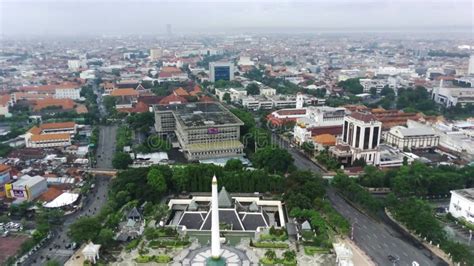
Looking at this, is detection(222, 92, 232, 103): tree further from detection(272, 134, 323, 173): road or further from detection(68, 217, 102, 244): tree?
detection(68, 217, 102, 244): tree

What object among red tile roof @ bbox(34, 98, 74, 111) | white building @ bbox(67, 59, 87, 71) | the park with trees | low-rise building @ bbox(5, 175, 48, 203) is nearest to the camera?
the park with trees

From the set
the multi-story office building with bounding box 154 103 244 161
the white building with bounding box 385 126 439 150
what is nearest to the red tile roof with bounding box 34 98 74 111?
the multi-story office building with bounding box 154 103 244 161

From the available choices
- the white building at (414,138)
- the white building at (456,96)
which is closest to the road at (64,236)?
the white building at (414,138)

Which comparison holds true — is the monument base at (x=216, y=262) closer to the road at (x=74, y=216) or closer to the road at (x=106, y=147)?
the road at (x=74, y=216)

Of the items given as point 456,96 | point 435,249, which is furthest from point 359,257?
point 456,96

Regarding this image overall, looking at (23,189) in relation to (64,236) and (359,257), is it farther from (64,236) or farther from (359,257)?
(359,257)

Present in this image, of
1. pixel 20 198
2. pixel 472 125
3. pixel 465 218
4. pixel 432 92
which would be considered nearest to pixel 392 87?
pixel 432 92
